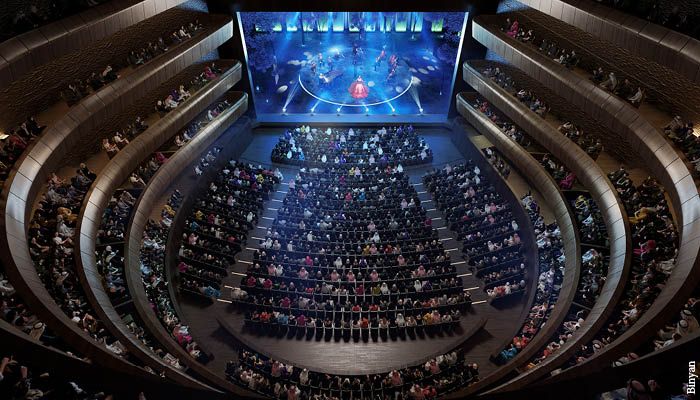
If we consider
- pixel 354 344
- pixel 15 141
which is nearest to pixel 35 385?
pixel 15 141

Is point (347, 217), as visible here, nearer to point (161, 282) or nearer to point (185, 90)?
point (161, 282)

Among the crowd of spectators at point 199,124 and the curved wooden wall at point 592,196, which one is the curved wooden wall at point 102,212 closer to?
the crowd of spectators at point 199,124

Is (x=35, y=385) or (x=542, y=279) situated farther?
(x=542, y=279)

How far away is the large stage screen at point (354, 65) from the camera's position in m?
31.5

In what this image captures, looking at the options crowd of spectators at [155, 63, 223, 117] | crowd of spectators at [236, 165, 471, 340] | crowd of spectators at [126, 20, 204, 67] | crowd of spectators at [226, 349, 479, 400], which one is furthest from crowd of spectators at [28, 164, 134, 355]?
crowd of spectators at [236, 165, 471, 340]

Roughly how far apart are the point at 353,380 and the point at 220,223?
32.4ft

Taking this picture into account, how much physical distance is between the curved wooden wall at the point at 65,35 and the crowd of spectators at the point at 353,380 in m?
10.2

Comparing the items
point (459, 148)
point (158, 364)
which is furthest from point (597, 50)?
point (158, 364)

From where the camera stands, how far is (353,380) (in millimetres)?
16234

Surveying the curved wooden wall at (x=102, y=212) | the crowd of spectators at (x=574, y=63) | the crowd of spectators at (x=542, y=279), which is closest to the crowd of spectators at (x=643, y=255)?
the crowd of spectators at (x=574, y=63)

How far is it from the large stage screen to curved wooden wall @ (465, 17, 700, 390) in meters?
7.72

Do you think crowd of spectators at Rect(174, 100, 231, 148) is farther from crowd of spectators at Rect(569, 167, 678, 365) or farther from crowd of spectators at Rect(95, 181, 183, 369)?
crowd of spectators at Rect(569, 167, 678, 365)

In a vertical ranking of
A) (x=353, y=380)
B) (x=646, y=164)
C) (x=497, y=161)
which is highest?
(x=646, y=164)

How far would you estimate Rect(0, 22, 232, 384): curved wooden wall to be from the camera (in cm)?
1072
